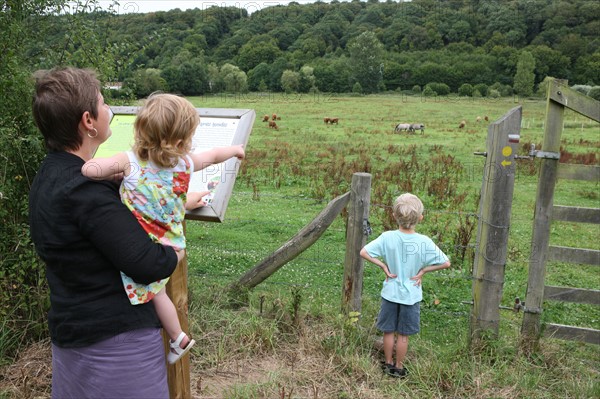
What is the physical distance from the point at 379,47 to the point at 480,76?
1721 cm

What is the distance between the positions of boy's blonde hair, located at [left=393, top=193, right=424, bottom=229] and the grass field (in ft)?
3.41

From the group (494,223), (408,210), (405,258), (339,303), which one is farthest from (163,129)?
(339,303)

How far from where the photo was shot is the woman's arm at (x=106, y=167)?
6.47 ft

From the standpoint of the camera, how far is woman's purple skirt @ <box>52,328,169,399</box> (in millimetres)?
2021

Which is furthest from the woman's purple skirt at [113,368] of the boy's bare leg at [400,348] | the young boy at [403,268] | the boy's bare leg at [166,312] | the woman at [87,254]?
the boy's bare leg at [400,348]

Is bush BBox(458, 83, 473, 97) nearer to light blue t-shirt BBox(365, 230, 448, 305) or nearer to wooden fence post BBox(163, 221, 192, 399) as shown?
light blue t-shirt BBox(365, 230, 448, 305)

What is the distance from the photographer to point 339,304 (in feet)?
18.4

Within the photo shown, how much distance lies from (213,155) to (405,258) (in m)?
2.07

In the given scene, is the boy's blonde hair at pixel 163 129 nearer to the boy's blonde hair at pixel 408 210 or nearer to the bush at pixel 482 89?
the boy's blonde hair at pixel 408 210

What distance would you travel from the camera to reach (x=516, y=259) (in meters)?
8.31

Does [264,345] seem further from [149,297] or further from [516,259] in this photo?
[516,259]

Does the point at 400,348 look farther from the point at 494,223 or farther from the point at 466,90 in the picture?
the point at 466,90

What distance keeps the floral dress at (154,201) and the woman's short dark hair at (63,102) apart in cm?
25

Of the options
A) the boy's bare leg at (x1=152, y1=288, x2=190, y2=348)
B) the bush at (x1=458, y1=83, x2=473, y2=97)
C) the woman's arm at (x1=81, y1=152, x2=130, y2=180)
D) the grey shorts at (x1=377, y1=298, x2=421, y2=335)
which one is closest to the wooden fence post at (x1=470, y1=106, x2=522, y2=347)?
the grey shorts at (x1=377, y1=298, x2=421, y2=335)
